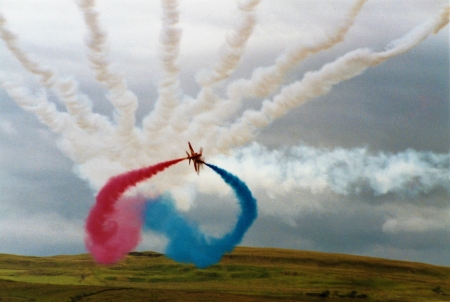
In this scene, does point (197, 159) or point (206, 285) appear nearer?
point (197, 159)

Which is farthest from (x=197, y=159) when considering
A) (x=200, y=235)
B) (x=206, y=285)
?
(x=206, y=285)

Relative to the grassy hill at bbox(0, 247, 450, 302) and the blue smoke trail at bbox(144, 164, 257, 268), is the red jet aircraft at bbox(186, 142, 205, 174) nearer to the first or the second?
the blue smoke trail at bbox(144, 164, 257, 268)

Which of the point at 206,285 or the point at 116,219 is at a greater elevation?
the point at 116,219

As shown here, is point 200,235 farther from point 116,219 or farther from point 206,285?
point 206,285

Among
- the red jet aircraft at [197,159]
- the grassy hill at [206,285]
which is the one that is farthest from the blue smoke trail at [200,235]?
the grassy hill at [206,285]

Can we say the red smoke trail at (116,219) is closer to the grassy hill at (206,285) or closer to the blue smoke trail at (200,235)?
the blue smoke trail at (200,235)

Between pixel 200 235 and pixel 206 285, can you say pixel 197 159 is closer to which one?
pixel 200 235

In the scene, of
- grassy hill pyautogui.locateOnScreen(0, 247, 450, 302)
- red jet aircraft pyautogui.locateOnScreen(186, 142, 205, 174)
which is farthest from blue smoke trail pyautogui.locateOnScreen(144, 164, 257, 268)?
grassy hill pyautogui.locateOnScreen(0, 247, 450, 302)

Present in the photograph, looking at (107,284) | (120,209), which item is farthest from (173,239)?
(107,284)
